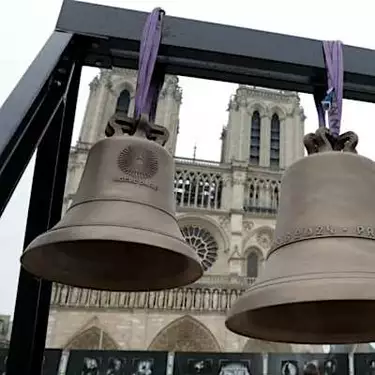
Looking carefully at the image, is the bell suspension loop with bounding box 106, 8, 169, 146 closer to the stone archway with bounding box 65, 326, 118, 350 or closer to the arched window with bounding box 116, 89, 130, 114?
the stone archway with bounding box 65, 326, 118, 350

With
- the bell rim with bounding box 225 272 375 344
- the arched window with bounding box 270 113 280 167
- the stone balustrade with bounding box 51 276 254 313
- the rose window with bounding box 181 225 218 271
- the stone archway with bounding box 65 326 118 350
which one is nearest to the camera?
the bell rim with bounding box 225 272 375 344

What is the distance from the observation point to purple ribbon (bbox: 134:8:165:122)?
3.70 feet

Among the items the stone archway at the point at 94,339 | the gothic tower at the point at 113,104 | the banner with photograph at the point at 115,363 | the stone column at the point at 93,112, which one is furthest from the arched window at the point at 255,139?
the banner with photograph at the point at 115,363

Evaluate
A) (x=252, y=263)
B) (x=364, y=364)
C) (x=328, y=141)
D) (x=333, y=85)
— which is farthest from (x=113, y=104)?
(x=328, y=141)

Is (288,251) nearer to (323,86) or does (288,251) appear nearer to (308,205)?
(308,205)

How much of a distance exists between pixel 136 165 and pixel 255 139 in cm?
1890

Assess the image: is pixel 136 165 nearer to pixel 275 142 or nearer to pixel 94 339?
pixel 94 339

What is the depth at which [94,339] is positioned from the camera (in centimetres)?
1456

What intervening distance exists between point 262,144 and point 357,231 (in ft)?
61.5

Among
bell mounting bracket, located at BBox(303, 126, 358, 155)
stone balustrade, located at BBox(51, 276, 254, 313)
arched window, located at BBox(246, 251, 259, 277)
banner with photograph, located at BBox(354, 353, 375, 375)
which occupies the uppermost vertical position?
arched window, located at BBox(246, 251, 259, 277)

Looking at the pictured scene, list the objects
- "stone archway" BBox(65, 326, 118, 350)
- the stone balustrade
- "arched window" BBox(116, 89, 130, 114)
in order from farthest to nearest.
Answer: "arched window" BBox(116, 89, 130, 114)
the stone balustrade
"stone archway" BBox(65, 326, 118, 350)

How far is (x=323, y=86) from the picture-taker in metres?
1.32

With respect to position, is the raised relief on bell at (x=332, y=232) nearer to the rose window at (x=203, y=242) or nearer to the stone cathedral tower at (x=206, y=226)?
the stone cathedral tower at (x=206, y=226)

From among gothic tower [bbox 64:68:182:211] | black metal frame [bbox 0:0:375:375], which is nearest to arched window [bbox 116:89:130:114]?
gothic tower [bbox 64:68:182:211]
